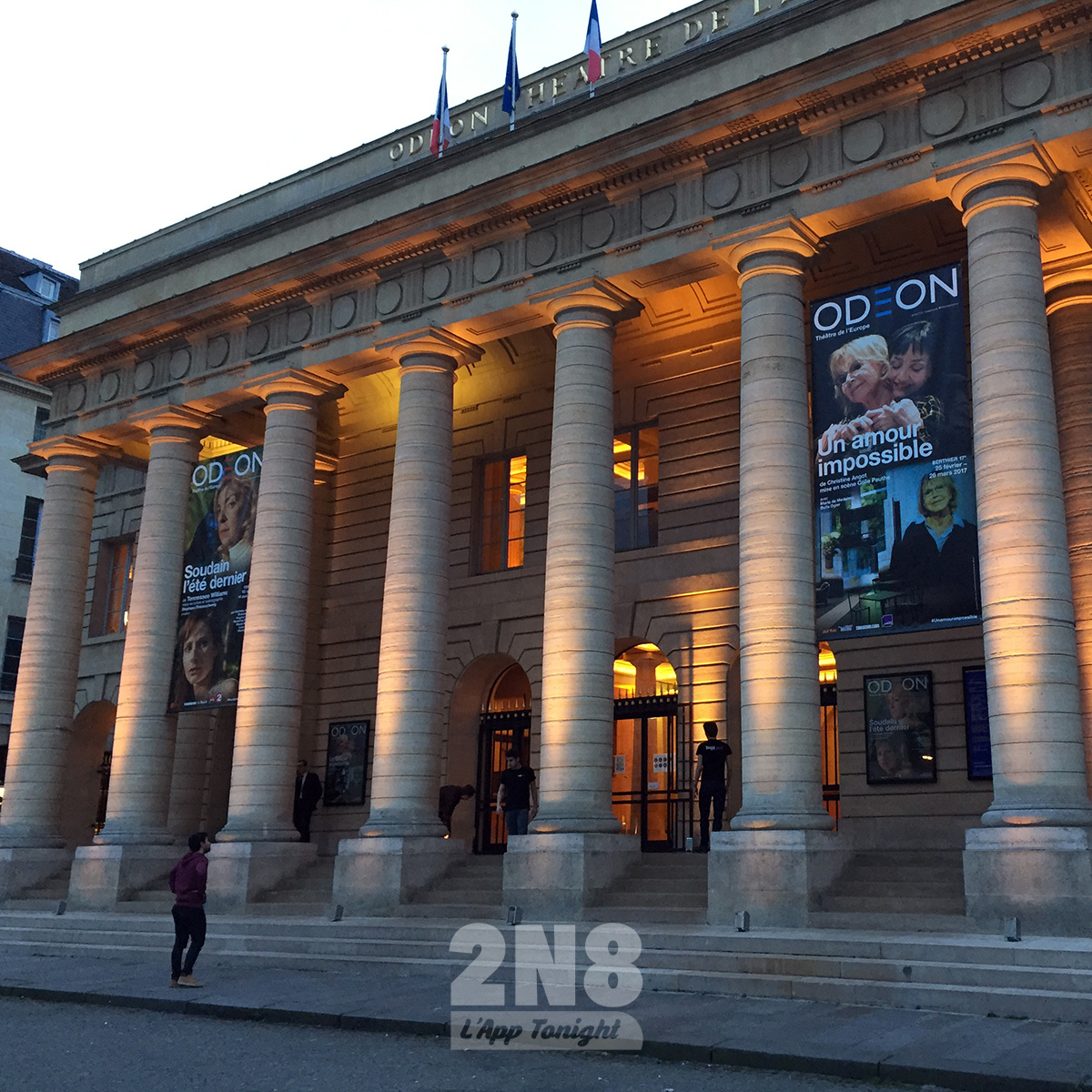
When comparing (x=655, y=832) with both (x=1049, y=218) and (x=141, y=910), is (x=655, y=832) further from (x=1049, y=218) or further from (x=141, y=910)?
(x=1049, y=218)

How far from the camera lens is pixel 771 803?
16.1 meters

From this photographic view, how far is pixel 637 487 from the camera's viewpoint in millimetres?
24812

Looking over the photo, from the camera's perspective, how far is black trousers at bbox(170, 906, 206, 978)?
14.3 m

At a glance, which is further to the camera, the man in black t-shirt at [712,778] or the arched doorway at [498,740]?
the arched doorway at [498,740]

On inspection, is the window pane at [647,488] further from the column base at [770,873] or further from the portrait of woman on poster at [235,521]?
the column base at [770,873]

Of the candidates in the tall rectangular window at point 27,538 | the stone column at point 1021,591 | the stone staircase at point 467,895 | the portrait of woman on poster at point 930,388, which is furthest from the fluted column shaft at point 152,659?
the tall rectangular window at point 27,538

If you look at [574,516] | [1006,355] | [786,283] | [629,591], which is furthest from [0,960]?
[1006,355]

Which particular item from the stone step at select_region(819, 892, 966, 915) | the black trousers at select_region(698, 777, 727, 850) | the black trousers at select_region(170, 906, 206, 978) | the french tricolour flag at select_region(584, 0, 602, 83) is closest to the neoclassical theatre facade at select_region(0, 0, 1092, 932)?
the stone step at select_region(819, 892, 966, 915)

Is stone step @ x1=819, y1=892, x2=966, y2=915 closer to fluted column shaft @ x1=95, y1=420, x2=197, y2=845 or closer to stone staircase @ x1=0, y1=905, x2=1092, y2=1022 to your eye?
stone staircase @ x1=0, y1=905, x2=1092, y2=1022

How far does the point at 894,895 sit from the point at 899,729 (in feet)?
17.6

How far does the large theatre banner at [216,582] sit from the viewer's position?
22750 millimetres

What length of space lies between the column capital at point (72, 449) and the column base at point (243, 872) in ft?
33.7

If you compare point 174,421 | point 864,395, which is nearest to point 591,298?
point 864,395

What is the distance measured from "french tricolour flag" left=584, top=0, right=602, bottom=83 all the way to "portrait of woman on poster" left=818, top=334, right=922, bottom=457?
7.72 metres
